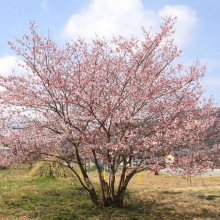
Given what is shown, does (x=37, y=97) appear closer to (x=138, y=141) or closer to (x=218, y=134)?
(x=138, y=141)

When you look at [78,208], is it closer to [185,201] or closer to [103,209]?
[103,209]

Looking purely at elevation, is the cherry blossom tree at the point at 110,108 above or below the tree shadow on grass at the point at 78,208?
above

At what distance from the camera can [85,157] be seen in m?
10.0

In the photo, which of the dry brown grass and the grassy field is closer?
the grassy field

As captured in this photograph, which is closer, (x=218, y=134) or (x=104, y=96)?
(x=104, y=96)

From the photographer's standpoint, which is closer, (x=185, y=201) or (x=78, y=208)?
(x=78, y=208)

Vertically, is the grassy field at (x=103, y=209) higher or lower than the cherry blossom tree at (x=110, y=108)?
lower

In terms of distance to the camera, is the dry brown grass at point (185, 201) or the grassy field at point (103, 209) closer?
the grassy field at point (103, 209)

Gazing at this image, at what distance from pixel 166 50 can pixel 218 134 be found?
2799 millimetres

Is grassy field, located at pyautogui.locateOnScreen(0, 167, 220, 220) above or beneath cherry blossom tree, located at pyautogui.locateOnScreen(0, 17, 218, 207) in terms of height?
beneath

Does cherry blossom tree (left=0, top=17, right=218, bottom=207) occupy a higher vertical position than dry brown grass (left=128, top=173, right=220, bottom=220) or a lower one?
higher

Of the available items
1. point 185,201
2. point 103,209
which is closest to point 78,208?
point 103,209

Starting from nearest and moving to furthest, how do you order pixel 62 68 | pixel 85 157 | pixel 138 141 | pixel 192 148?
pixel 138 141, pixel 62 68, pixel 192 148, pixel 85 157

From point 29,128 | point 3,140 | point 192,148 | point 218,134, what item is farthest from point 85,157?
point 218,134
